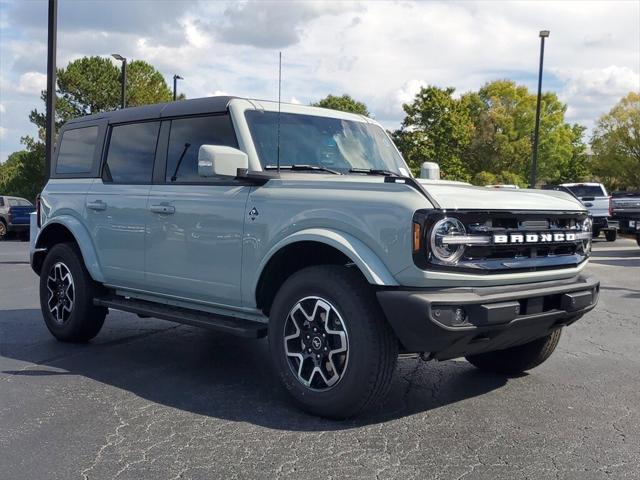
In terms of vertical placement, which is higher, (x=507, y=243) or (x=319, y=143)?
(x=319, y=143)

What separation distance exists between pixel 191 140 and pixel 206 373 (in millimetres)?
1778

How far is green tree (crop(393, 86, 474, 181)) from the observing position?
49.8 metres

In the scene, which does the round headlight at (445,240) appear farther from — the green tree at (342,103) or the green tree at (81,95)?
the green tree at (342,103)

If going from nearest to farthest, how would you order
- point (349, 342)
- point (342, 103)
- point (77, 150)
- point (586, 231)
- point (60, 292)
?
point (349, 342) < point (586, 231) < point (60, 292) < point (77, 150) < point (342, 103)

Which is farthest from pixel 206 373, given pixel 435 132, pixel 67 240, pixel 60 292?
pixel 435 132

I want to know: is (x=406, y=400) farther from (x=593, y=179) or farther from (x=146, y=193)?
(x=593, y=179)

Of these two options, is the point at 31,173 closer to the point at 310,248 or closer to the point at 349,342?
the point at 310,248

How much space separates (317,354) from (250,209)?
1081mm

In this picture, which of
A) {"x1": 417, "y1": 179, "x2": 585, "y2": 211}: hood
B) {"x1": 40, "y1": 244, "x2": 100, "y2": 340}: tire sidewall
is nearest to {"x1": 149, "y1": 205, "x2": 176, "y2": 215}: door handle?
{"x1": 40, "y1": 244, "x2": 100, "y2": 340}: tire sidewall

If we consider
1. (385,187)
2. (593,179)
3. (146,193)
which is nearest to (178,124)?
(146,193)

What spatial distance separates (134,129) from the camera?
235 inches

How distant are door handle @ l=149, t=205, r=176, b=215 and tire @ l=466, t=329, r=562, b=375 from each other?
8.44ft

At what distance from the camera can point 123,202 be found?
18.8 feet

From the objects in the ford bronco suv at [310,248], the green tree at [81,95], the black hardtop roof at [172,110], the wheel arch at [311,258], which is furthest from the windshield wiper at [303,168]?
the green tree at [81,95]
